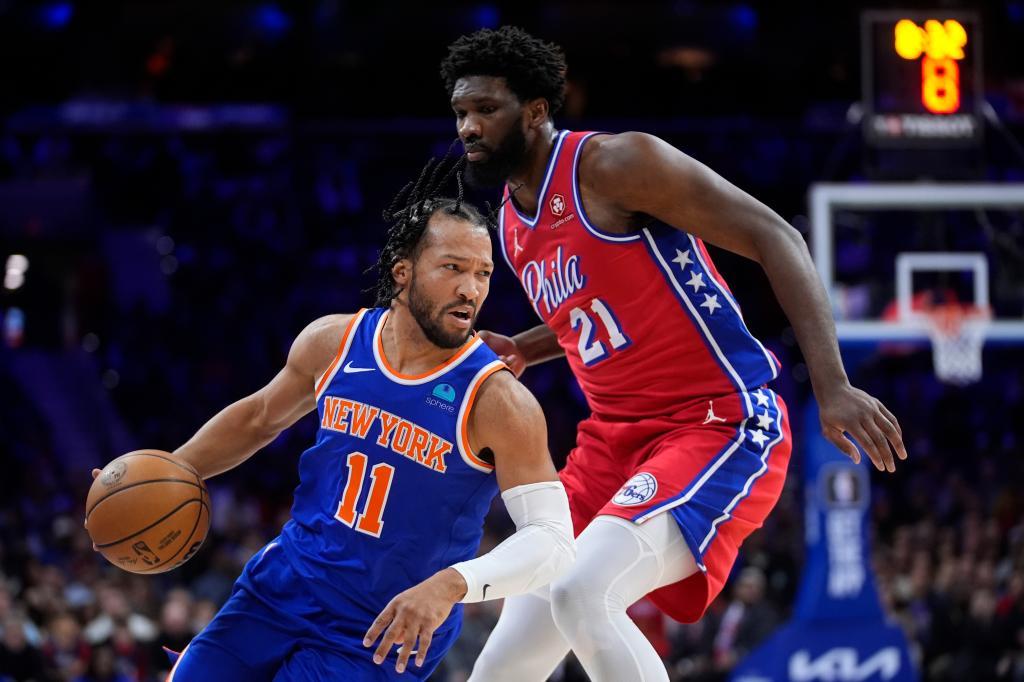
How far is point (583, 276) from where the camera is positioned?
3.75 metres

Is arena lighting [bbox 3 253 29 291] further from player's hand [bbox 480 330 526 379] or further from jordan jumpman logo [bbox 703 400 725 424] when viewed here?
jordan jumpman logo [bbox 703 400 725 424]

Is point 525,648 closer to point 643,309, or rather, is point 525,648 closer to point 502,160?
point 643,309

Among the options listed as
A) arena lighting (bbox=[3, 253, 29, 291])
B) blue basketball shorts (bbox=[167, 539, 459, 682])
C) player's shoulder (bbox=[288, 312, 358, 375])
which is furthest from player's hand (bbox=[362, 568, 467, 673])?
arena lighting (bbox=[3, 253, 29, 291])

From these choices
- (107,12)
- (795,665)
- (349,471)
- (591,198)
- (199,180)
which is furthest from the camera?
(199,180)

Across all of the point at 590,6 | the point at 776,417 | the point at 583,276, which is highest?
the point at 590,6

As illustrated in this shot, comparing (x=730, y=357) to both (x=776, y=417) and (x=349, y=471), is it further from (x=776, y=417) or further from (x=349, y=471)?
(x=349, y=471)

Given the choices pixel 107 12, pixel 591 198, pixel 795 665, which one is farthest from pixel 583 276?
pixel 107 12

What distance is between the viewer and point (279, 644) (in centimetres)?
332

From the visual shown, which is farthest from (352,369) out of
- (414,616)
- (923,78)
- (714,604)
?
(714,604)

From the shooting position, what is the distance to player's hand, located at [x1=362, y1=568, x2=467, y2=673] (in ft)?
9.52

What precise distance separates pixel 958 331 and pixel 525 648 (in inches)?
261

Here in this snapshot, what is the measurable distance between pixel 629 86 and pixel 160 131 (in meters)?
5.95

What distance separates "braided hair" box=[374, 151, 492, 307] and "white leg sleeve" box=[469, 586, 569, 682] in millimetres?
988

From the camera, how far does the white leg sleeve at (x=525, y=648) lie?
3695 millimetres
